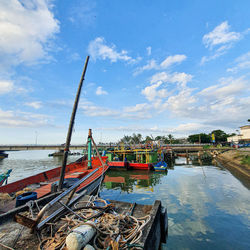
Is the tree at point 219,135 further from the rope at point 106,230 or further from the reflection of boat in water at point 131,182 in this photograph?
the rope at point 106,230

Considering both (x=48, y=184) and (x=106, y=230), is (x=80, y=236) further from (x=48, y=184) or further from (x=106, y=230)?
(x=48, y=184)

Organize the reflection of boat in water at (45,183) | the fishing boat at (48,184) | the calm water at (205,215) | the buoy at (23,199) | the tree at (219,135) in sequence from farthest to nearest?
1. the tree at (219,135)
2. the reflection of boat in water at (45,183)
3. the fishing boat at (48,184)
4. the buoy at (23,199)
5. the calm water at (205,215)

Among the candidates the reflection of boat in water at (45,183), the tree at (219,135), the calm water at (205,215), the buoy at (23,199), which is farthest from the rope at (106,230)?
the tree at (219,135)

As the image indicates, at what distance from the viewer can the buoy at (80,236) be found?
3447 millimetres

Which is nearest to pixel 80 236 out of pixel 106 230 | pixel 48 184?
pixel 106 230

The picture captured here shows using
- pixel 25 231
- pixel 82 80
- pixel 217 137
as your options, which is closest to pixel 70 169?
pixel 82 80

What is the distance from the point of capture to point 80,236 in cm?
361

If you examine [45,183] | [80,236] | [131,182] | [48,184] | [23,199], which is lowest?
[131,182]

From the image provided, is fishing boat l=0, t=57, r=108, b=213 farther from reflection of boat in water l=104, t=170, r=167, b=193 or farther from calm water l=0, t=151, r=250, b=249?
calm water l=0, t=151, r=250, b=249

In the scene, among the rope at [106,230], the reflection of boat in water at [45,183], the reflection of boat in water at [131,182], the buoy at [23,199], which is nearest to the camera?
the rope at [106,230]

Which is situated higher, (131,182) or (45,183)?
(45,183)

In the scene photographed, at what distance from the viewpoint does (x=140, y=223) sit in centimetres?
519

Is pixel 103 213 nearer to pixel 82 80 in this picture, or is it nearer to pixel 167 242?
pixel 167 242

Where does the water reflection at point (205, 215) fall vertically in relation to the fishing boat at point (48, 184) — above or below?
below
